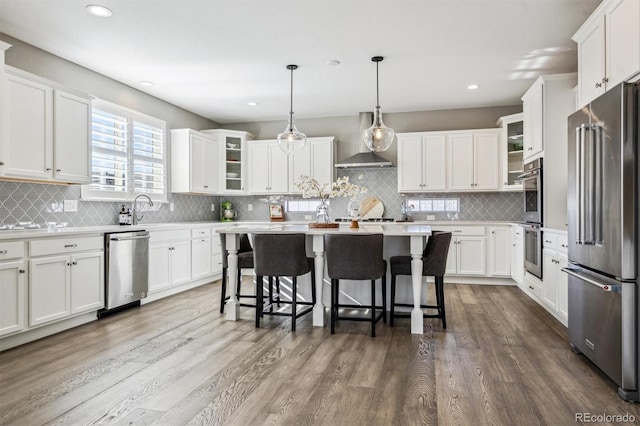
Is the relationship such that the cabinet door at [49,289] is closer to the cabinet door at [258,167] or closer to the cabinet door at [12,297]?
the cabinet door at [12,297]

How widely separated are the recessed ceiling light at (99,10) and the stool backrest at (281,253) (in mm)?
2139

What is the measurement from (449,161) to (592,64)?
3134 mm

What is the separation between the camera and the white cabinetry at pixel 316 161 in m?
6.67

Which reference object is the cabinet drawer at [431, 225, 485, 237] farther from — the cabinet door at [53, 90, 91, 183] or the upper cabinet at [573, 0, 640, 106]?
the cabinet door at [53, 90, 91, 183]

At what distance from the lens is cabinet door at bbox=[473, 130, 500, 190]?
601cm

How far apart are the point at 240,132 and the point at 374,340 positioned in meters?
4.60

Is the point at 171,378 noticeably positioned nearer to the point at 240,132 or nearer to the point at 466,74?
the point at 466,74

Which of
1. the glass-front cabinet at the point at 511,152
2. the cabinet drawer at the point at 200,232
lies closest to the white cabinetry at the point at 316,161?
the cabinet drawer at the point at 200,232

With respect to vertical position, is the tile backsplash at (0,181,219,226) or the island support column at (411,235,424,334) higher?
the tile backsplash at (0,181,219,226)

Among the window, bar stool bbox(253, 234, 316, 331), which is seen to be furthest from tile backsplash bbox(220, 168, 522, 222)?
bar stool bbox(253, 234, 316, 331)

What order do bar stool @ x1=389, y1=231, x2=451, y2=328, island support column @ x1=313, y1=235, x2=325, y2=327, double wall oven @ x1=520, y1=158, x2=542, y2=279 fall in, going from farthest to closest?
double wall oven @ x1=520, y1=158, x2=542, y2=279
island support column @ x1=313, y1=235, x2=325, y2=327
bar stool @ x1=389, y1=231, x2=451, y2=328

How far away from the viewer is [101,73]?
470 cm

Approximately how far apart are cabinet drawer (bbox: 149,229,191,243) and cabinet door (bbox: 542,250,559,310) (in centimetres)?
426

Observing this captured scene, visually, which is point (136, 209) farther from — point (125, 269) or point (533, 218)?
point (533, 218)
